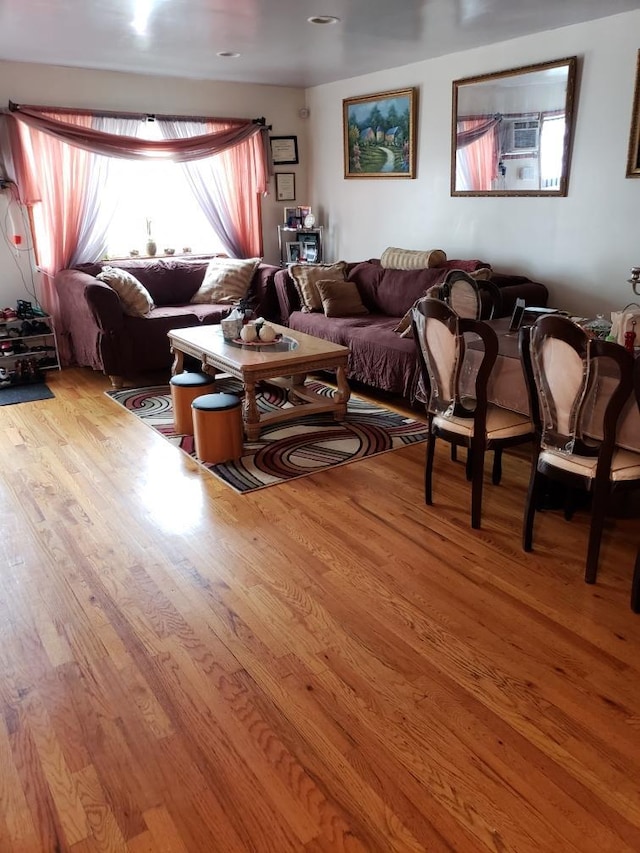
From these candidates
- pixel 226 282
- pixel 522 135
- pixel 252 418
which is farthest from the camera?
pixel 226 282

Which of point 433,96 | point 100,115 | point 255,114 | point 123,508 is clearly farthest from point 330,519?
point 255,114

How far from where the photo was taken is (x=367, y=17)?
13.2 ft

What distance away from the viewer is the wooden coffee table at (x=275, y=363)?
3.85 meters

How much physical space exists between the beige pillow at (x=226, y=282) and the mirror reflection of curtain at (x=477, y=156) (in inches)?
79.0

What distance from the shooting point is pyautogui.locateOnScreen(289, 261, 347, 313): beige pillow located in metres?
5.58

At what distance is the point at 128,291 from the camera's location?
5.31m

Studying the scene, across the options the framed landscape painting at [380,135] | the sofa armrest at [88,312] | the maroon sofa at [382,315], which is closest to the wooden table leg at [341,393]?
the maroon sofa at [382,315]

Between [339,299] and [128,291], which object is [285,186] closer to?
[339,299]

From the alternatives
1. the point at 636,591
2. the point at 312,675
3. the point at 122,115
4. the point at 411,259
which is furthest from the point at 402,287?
the point at 312,675

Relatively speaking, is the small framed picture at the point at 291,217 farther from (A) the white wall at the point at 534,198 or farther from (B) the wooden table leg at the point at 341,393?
(B) the wooden table leg at the point at 341,393

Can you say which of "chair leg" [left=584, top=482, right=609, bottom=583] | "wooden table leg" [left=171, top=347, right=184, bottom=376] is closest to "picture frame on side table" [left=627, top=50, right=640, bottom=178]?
"chair leg" [left=584, top=482, right=609, bottom=583]

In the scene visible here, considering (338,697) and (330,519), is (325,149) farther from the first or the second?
(338,697)

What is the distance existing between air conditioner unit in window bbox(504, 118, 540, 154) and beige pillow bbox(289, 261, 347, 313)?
163cm

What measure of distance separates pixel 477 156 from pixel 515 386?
2.92m
